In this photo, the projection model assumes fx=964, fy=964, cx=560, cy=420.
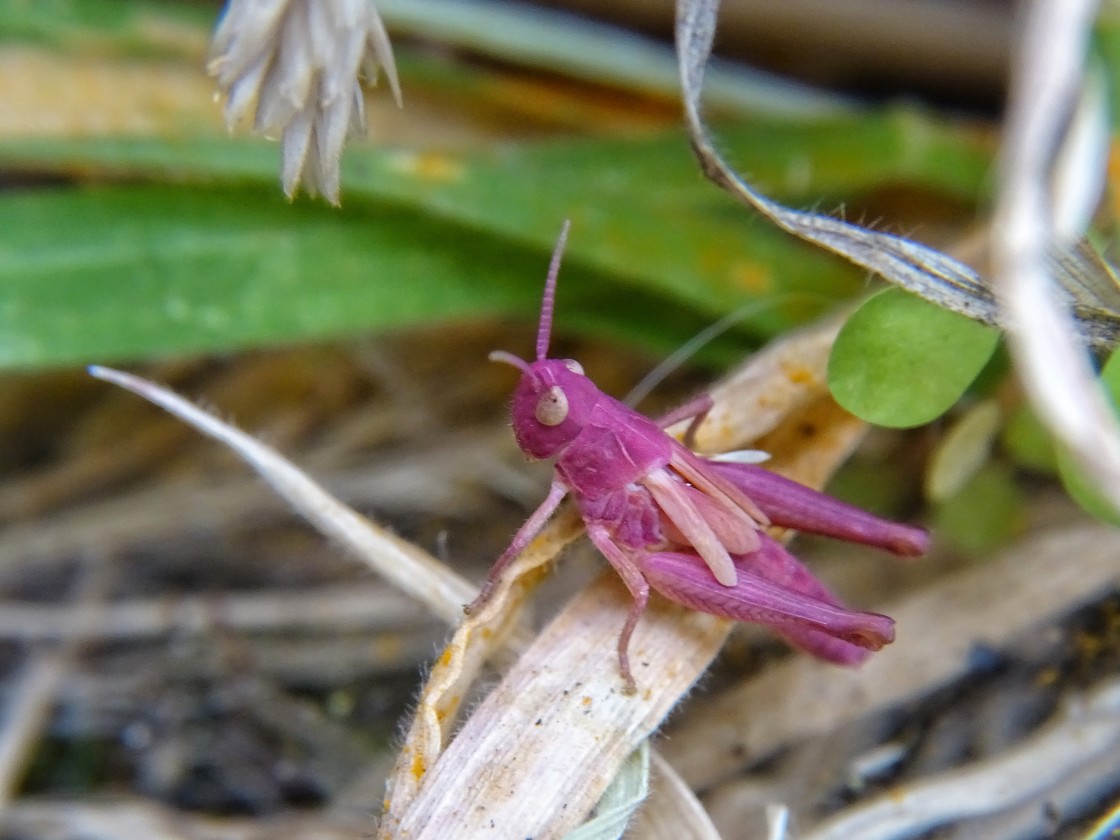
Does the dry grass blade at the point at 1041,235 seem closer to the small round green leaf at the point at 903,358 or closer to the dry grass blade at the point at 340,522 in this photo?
the small round green leaf at the point at 903,358

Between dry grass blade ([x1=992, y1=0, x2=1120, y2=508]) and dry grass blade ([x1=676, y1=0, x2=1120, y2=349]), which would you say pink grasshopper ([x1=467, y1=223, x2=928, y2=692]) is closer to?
dry grass blade ([x1=676, y1=0, x2=1120, y2=349])

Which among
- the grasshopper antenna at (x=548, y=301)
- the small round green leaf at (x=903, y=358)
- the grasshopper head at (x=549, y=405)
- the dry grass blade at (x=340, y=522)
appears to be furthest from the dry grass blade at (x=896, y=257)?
the dry grass blade at (x=340, y=522)

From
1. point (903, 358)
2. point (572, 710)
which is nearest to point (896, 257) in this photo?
point (903, 358)

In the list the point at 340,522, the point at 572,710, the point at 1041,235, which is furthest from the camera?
the point at 340,522

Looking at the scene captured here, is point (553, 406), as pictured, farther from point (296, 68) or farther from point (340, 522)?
point (296, 68)

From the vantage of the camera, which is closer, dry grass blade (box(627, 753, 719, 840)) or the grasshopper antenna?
dry grass blade (box(627, 753, 719, 840))

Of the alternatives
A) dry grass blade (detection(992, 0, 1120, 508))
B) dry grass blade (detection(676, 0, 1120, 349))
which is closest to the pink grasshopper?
dry grass blade (detection(676, 0, 1120, 349))
